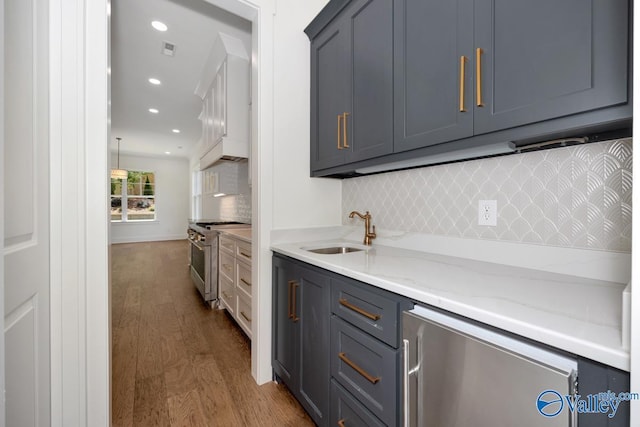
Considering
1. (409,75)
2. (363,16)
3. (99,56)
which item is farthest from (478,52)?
(99,56)

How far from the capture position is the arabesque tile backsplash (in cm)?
98

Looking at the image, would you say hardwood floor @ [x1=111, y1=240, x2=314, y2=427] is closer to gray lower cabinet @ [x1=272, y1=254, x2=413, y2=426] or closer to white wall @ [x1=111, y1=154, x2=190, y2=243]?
gray lower cabinet @ [x1=272, y1=254, x2=413, y2=426]

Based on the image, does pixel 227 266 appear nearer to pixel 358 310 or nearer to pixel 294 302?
pixel 294 302

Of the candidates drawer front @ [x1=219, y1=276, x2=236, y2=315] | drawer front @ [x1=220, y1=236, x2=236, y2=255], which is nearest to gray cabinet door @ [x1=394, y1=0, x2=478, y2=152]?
drawer front @ [x1=220, y1=236, x2=236, y2=255]

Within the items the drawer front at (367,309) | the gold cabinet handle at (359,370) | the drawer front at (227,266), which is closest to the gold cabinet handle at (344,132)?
the drawer front at (367,309)

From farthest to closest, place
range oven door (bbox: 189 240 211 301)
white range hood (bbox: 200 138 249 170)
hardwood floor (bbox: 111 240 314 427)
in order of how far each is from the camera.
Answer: range oven door (bbox: 189 240 211 301)
white range hood (bbox: 200 138 249 170)
hardwood floor (bbox: 111 240 314 427)

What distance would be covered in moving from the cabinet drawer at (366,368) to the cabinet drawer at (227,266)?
1.70 metres

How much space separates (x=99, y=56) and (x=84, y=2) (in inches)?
8.5

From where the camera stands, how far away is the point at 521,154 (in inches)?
47.6

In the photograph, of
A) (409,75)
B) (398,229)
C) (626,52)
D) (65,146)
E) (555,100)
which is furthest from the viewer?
(398,229)

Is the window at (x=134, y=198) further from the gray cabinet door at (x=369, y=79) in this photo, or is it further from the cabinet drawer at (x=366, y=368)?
the cabinet drawer at (x=366, y=368)

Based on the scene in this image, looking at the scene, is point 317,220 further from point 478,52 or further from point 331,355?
point 478,52

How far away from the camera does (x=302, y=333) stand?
5.06ft

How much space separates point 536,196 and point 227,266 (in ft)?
8.63
